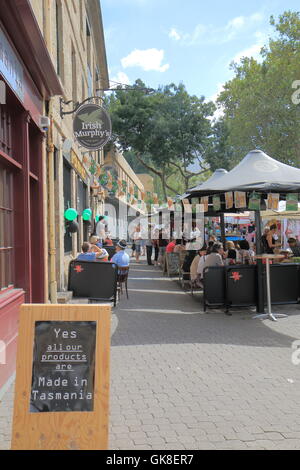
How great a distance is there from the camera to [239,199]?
9898 millimetres

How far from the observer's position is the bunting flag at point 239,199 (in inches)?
388

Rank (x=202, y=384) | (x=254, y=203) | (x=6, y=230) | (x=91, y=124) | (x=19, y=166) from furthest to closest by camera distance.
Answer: (x=91, y=124) < (x=254, y=203) < (x=19, y=166) < (x=6, y=230) < (x=202, y=384)

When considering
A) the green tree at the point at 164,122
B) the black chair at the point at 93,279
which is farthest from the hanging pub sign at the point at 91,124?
the green tree at the point at 164,122

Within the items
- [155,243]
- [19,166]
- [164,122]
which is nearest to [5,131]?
[19,166]

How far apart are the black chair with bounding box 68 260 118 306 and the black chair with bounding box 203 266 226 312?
1.98m

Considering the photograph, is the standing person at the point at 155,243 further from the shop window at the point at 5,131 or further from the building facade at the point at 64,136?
the shop window at the point at 5,131

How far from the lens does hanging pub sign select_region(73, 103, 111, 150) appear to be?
11859 mm

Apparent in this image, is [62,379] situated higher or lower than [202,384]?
higher

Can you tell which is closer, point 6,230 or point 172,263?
point 6,230

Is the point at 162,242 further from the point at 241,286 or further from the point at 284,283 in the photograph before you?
the point at 241,286

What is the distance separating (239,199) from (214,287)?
2006 millimetres

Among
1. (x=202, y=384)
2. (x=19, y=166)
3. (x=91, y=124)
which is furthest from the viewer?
(x=91, y=124)

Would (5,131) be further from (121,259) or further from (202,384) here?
(121,259)

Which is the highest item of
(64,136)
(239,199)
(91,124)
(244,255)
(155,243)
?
(91,124)
